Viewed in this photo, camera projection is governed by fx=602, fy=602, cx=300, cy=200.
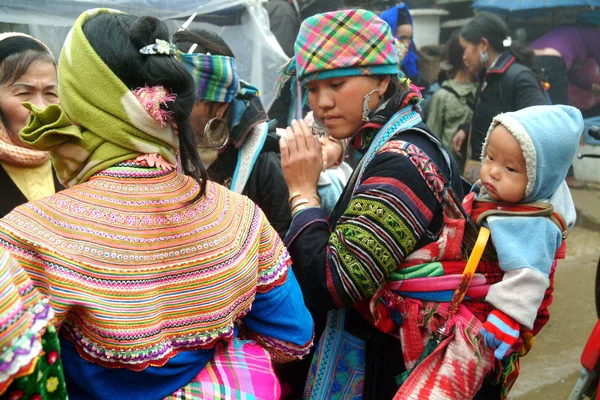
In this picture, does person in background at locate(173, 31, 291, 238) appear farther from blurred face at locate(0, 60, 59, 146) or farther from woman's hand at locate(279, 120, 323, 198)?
blurred face at locate(0, 60, 59, 146)

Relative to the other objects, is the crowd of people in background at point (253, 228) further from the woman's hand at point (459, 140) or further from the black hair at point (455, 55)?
the black hair at point (455, 55)

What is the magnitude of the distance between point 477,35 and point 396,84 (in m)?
3.55

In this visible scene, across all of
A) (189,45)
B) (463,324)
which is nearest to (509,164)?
(463,324)

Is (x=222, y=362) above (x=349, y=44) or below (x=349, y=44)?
below

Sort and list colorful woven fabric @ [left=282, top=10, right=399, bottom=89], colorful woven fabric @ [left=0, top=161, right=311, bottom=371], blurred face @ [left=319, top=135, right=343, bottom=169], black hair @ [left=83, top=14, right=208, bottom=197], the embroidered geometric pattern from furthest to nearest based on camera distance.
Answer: blurred face @ [left=319, top=135, right=343, bottom=169]
colorful woven fabric @ [left=282, top=10, right=399, bottom=89]
the embroidered geometric pattern
black hair @ [left=83, top=14, right=208, bottom=197]
colorful woven fabric @ [left=0, top=161, right=311, bottom=371]

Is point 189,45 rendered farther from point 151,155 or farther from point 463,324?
point 463,324

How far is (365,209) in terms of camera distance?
192 cm

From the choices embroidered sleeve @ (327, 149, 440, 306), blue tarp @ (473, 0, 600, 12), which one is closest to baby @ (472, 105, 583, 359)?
embroidered sleeve @ (327, 149, 440, 306)

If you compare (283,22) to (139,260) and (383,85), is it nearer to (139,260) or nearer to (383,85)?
(383,85)

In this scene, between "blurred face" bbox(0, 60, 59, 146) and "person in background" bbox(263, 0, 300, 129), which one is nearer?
"blurred face" bbox(0, 60, 59, 146)

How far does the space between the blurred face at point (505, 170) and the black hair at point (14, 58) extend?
1902mm

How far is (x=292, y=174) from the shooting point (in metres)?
2.17

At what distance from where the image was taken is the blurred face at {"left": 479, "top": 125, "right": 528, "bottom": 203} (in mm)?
2074

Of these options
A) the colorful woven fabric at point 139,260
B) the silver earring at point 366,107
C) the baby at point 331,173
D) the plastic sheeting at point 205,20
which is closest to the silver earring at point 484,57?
the plastic sheeting at point 205,20
